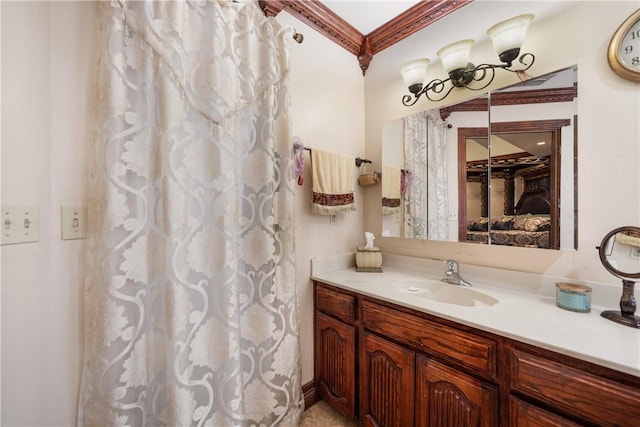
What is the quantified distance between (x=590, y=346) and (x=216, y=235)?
4.24 ft

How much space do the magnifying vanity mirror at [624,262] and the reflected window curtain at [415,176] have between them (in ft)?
2.44

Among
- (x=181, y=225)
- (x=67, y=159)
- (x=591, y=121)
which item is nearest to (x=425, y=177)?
(x=591, y=121)

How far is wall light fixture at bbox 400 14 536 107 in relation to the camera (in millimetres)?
1144

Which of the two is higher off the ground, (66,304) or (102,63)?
(102,63)

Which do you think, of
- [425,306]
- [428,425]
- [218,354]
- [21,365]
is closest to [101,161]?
[21,365]

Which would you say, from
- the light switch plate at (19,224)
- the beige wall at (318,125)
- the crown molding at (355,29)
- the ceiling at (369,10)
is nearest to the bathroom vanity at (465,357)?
the beige wall at (318,125)

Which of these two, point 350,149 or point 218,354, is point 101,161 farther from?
point 350,149

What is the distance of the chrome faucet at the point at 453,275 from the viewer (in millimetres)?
1333

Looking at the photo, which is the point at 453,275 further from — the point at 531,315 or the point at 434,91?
the point at 434,91

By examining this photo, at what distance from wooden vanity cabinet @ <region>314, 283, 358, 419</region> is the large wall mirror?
0.63m

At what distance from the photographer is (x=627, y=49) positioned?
3.13ft

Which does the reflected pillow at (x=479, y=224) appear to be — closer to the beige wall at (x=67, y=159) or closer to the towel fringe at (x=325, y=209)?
the beige wall at (x=67, y=159)

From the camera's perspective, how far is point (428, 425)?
39.2 inches

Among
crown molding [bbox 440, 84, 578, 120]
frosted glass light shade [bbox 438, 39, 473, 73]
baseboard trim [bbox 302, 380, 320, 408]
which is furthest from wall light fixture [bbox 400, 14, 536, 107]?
baseboard trim [bbox 302, 380, 320, 408]
